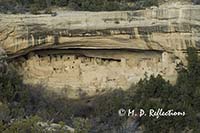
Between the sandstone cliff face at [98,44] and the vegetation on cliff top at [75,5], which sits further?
the vegetation on cliff top at [75,5]

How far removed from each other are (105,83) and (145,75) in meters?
0.93

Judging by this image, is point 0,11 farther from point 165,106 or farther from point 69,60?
point 165,106

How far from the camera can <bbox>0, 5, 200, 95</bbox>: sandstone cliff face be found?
1350cm

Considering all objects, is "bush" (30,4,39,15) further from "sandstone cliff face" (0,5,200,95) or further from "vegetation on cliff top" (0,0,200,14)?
"sandstone cliff face" (0,5,200,95)

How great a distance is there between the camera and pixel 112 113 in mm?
12875

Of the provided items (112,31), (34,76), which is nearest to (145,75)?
(112,31)

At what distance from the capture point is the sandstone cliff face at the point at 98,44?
1350cm

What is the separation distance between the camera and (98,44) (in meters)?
14.0
